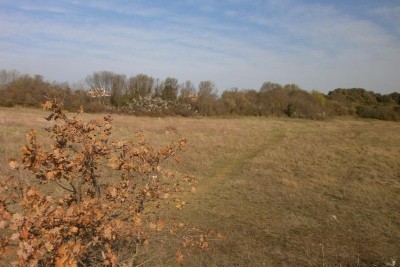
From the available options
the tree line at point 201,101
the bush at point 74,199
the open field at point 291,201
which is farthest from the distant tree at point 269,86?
the bush at point 74,199

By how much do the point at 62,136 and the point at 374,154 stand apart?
22473mm

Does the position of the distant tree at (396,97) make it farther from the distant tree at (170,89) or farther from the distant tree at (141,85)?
the distant tree at (141,85)

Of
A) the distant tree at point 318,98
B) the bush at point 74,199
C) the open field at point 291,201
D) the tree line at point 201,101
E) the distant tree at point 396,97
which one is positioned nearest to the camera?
the bush at point 74,199

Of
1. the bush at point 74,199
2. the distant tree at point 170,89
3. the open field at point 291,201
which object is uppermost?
the distant tree at point 170,89

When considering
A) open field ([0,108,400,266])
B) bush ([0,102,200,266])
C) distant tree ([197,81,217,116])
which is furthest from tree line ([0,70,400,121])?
bush ([0,102,200,266])

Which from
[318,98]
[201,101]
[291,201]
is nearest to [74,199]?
[291,201]

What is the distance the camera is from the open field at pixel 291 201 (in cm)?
922

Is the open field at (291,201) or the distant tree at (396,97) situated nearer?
the open field at (291,201)

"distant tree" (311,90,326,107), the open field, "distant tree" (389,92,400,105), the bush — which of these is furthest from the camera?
"distant tree" (389,92,400,105)

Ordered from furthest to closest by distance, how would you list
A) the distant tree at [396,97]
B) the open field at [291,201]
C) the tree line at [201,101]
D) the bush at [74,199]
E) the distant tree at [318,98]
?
the distant tree at [396,97] < the distant tree at [318,98] < the tree line at [201,101] < the open field at [291,201] < the bush at [74,199]

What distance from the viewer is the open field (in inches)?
363

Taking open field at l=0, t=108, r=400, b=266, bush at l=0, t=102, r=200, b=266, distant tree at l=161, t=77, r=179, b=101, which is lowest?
open field at l=0, t=108, r=400, b=266

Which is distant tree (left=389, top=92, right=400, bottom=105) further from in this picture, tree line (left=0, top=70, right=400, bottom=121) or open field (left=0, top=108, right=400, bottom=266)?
open field (left=0, top=108, right=400, bottom=266)

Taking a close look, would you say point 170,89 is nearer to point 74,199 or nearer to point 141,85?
point 141,85
